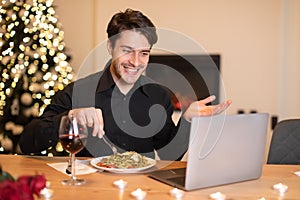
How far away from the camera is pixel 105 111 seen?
7.33 ft

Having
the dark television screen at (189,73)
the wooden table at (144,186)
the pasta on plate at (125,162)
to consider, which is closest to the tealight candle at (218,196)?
the wooden table at (144,186)

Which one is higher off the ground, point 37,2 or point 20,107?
point 37,2

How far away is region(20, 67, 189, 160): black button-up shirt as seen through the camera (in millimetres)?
2135

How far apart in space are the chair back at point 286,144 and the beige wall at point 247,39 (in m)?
2.07

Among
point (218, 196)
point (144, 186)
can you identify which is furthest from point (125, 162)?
point (218, 196)

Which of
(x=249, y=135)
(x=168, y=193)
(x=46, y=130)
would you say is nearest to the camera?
(x=168, y=193)

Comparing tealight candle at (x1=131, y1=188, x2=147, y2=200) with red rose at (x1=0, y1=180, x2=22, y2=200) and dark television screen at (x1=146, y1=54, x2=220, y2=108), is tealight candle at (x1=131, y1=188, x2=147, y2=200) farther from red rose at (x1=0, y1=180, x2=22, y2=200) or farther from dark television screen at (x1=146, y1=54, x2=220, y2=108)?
dark television screen at (x1=146, y1=54, x2=220, y2=108)

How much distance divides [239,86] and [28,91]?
74.2 inches

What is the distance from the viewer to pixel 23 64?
347 cm

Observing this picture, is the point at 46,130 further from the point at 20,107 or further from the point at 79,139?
the point at 20,107

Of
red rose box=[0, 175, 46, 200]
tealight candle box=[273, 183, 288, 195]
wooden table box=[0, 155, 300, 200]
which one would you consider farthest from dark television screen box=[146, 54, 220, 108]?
red rose box=[0, 175, 46, 200]

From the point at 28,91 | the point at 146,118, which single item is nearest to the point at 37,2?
the point at 28,91

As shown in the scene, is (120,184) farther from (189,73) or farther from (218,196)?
(189,73)

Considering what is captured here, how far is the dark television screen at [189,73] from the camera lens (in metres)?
4.35
